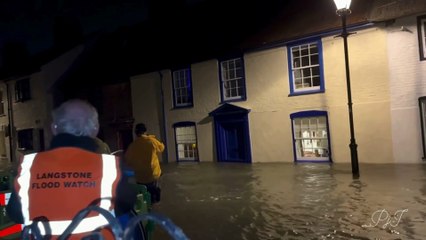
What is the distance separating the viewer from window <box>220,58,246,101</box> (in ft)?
59.2

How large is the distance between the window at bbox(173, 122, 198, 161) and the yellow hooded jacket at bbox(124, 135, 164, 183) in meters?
12.0

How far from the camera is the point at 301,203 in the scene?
9.09m

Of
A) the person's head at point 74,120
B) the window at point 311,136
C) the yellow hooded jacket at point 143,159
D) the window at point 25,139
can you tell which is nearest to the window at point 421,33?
the window at point 311,136

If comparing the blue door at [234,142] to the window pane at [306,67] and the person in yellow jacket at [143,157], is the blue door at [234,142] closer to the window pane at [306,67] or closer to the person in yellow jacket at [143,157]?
→ the window pane at [306,67]

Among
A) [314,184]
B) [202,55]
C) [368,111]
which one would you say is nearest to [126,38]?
[202,55]

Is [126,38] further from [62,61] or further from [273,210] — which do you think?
[273,210]

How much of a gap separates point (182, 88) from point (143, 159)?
41.7 ft

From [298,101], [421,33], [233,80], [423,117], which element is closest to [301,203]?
[423,117]

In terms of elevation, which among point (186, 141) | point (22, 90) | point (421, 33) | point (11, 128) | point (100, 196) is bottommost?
point (186, 141)

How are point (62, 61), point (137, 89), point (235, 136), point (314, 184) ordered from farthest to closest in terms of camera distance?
point (62, 61) < point (137, 89) < point (235, 136) < point (314, 184)

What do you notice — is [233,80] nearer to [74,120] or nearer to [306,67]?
[306,67]

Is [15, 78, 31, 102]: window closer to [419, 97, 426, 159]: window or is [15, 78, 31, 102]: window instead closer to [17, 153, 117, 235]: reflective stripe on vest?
[419, 97, 426, 159]: window

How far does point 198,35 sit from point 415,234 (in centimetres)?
1543

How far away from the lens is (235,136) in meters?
18.6
